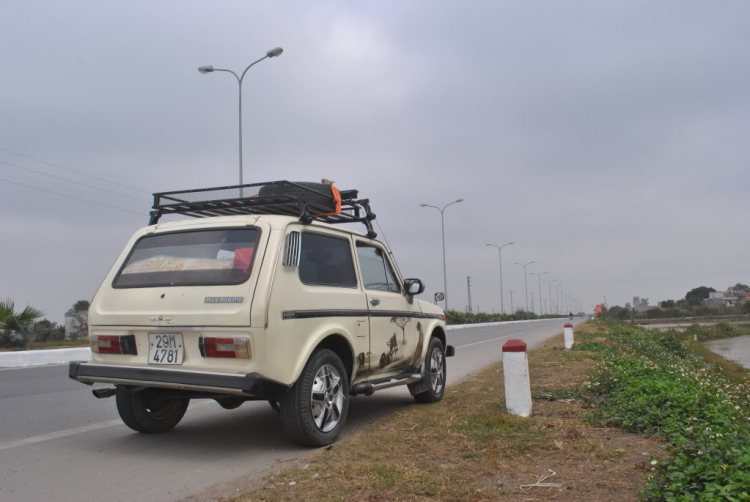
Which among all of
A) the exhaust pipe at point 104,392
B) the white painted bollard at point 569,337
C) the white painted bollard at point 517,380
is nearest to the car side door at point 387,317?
the white painted bollard at point 517,380

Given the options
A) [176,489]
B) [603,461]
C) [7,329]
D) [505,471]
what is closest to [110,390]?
[176,489]

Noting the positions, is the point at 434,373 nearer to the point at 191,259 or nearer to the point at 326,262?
the point at 326,262

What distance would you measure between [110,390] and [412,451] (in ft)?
8.62

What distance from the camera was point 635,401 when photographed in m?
5.81

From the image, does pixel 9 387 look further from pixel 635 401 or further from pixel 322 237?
pixel 635 401

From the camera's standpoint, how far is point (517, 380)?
6164 millimetres

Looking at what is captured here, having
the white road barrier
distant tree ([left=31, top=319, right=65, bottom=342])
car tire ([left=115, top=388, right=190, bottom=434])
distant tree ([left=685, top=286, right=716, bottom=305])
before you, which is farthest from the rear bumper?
distant tree ([left=685, top=286, right=716, bottom=305])

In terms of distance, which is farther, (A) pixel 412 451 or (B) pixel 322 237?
(B) pixel 322 237

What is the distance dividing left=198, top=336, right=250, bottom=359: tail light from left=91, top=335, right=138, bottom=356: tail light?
0.73 meters

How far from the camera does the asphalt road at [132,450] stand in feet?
13.8

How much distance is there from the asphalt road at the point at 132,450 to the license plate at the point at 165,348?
2.60 feet

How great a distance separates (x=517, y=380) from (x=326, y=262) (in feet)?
7.30

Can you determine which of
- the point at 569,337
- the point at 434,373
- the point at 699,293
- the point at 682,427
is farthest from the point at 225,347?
the point at 699,293

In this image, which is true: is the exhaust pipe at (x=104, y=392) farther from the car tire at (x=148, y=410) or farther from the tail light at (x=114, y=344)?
the tail light at (x=114, y=344)
